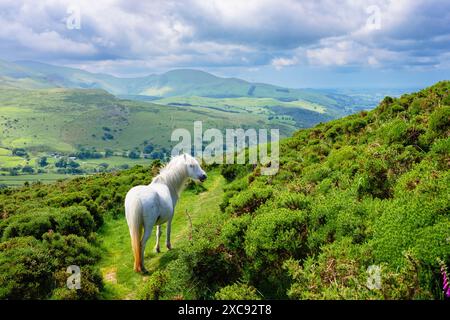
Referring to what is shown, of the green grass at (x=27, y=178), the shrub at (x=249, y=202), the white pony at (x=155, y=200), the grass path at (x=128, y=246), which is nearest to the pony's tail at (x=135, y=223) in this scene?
the white pony at (x=155, y=200)

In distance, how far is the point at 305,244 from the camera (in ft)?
25.8

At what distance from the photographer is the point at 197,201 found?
23.0 metres

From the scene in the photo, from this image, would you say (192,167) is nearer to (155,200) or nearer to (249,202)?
(155,200)

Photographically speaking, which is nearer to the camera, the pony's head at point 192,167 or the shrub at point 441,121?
the shrub at point 441,121

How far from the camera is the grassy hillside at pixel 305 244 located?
579cm

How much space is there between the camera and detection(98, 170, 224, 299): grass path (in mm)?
11144

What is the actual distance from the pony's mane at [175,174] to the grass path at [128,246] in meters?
2.16

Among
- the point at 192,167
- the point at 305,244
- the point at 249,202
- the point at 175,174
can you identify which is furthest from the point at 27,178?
the point at 305,244

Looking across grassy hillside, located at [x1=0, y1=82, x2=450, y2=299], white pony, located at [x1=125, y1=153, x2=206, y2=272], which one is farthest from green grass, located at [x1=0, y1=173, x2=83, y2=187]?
grassy hillside, located at [x1=0, y1=82, x2=450, y2=299]

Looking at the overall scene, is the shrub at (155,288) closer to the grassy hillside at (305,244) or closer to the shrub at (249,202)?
the grassy hillside at (305,244)

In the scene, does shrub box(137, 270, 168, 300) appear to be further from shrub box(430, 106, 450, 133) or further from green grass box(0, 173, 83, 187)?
green grass box(0, 173, 83, 187)

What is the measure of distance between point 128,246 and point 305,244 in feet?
32.5

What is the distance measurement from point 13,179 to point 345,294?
201105 millimetres

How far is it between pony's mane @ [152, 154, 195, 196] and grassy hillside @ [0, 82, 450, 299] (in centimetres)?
269
